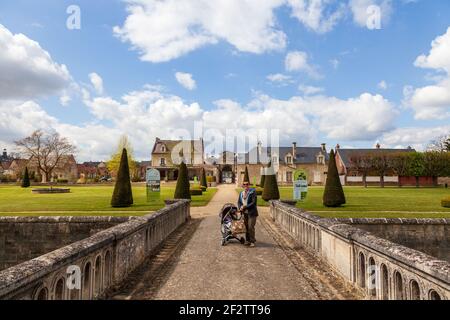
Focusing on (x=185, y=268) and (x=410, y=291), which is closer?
Result: (x=410, y=291)

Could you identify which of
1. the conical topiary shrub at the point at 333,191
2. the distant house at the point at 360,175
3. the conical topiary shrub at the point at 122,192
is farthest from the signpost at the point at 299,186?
the distant house at the point at 360,175

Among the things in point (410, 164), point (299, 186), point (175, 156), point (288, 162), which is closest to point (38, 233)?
point (299, 186)

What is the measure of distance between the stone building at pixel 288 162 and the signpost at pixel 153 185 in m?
36.6

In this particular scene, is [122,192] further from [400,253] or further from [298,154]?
[298,154]

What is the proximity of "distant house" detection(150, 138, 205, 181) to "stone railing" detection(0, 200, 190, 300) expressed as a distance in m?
55.2

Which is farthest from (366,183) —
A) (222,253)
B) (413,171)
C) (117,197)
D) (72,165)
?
(72,165)

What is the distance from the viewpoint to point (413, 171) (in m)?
52.0

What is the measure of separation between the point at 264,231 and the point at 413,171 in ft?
164

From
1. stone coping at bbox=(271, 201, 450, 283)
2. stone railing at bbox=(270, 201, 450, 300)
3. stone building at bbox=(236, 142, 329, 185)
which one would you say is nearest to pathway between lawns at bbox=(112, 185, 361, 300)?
stone railing at bbox=(270, 201, 450, 300)

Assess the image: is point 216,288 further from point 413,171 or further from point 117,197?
point 413,171

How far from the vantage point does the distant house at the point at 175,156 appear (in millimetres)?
63438

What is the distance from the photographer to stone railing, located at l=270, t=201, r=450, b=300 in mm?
3355

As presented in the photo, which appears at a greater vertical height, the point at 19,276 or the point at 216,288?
the point at 19,276

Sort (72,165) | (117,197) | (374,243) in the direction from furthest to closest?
1. (72,165)
2. (117,197)
3. (374,243)
